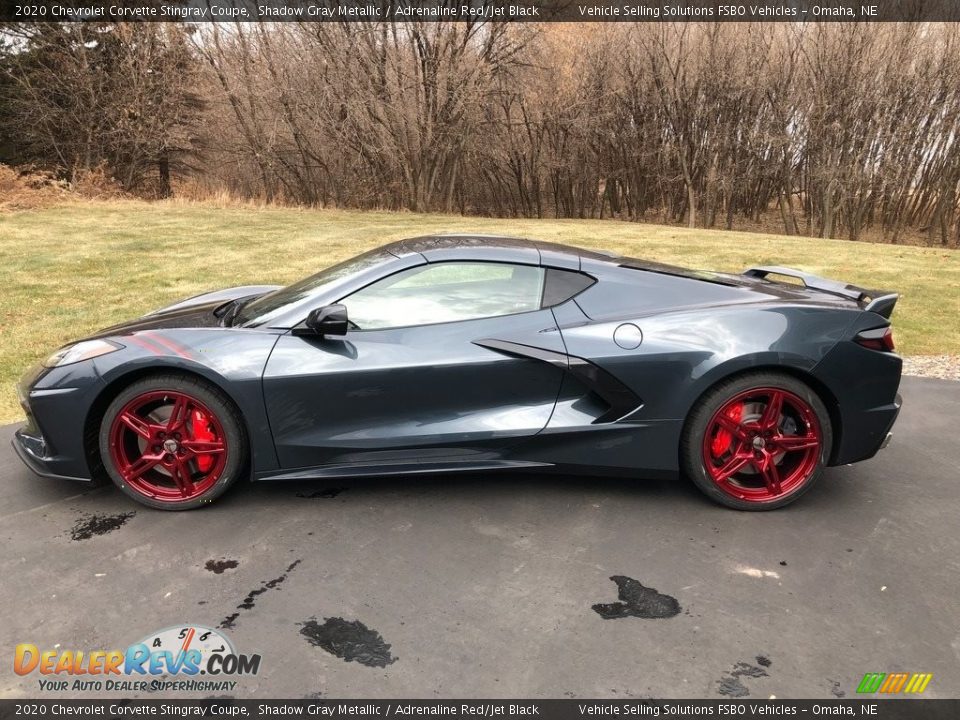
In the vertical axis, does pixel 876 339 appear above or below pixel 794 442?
above

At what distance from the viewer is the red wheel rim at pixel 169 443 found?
10.5 ft

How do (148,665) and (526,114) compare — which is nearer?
(148,665)

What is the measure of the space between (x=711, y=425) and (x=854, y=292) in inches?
44.8

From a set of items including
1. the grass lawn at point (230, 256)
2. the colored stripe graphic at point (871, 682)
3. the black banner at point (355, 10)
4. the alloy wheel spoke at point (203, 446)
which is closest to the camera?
the colored stripe graphic at point (871, 682)

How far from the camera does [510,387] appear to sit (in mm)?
3205

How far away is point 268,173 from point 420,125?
610 cm

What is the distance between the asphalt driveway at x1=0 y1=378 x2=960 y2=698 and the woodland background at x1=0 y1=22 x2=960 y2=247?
698 inches

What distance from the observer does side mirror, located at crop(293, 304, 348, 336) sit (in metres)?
3.12

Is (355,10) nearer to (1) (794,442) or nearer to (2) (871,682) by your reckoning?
(1) (794,442)

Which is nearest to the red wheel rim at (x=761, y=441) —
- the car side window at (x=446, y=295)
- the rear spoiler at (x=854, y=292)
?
the rear spoiler at (x=854, y=292)

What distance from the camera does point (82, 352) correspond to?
3268 millimetres

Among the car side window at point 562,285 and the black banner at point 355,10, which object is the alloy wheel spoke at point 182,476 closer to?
the car side window at point 562,285
